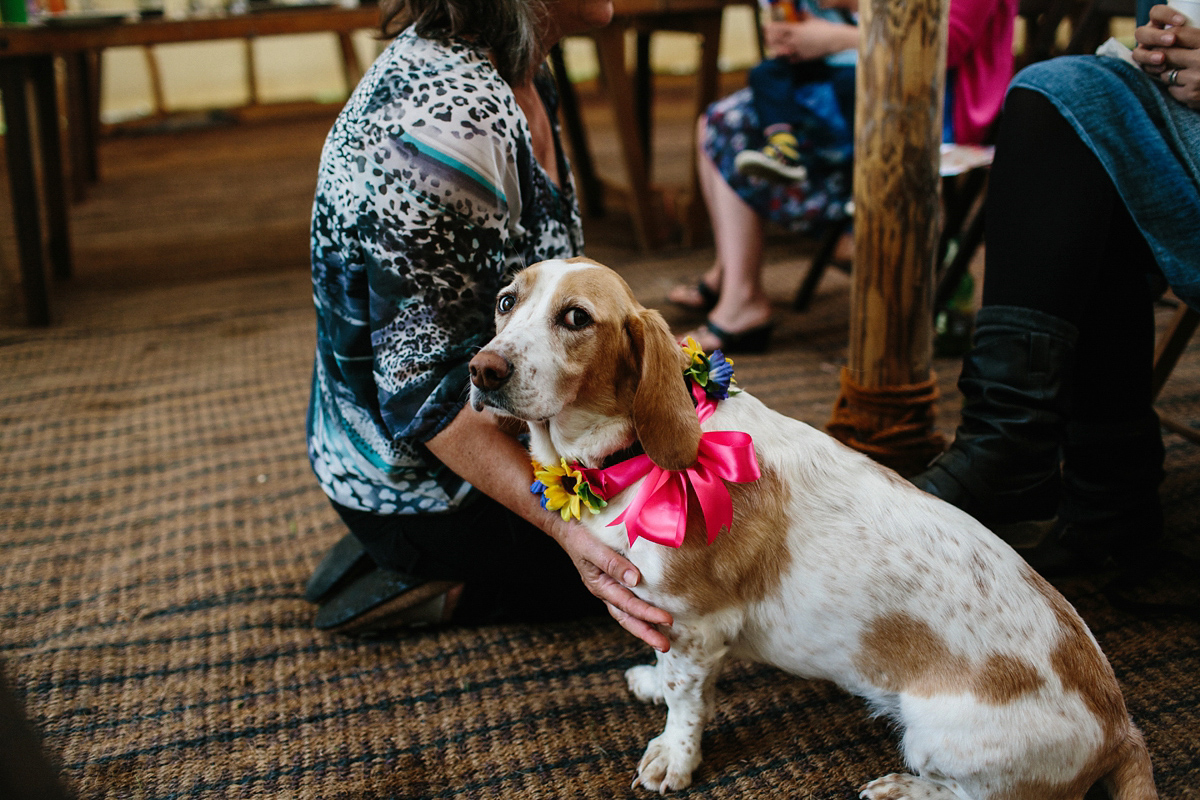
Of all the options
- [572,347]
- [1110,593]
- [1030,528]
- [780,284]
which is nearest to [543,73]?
[572,347]

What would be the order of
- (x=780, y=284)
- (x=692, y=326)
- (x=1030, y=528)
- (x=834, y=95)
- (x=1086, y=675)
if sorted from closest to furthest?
(x=1086, y=675) → (x=1030, y=528) → (x=834, y=95) → (x=692, y=326) → (x=780, y=284)

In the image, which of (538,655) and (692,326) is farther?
(692,326)

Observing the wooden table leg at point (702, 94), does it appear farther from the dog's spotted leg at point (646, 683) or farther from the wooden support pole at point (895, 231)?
the dog's spotted leg at point (646, 683)

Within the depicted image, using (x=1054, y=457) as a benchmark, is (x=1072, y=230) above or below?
above

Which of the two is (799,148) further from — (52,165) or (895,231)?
(52,165)

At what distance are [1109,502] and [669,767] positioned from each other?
0.90 meters

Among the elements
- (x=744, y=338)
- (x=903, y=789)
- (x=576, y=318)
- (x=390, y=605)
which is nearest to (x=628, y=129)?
(x=744, y=338)

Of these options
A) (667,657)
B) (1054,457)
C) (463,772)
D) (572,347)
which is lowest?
(463,772)

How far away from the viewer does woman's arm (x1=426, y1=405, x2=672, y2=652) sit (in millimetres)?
1058

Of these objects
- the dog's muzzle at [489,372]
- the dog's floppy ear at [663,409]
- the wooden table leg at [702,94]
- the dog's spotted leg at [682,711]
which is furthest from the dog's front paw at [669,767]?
the wooden table leg at [702,94]

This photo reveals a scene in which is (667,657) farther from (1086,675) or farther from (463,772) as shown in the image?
(1086,675)

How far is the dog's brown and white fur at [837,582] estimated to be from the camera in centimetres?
92

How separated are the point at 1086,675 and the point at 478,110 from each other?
39.3 inches

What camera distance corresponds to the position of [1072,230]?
122 centimetres
